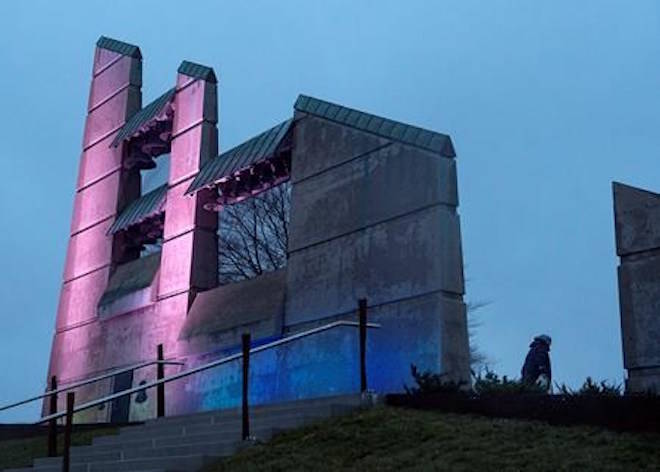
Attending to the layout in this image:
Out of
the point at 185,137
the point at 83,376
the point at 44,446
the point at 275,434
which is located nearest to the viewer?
the point at 275,434

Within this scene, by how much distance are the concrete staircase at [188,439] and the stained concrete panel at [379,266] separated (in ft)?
6.67

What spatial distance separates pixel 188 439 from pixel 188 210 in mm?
7197

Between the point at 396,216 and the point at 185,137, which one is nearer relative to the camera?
the point at 396,216

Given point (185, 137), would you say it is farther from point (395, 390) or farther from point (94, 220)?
point (395, 390)

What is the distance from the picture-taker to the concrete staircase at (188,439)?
10062mm

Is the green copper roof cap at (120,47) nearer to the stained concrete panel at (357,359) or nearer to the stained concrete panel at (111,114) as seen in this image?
the stained concrete panel at (111,114)

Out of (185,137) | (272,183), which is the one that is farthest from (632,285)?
(185,137)

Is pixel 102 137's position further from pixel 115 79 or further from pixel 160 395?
pixel 160 395

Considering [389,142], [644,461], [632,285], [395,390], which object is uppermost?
[389,142]

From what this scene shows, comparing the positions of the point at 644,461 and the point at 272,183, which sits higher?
the point at 272,183

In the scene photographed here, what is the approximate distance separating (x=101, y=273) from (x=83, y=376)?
7.17ft

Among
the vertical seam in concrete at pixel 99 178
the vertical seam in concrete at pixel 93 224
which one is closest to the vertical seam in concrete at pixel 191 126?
the vertical seam in concrete at pixel 99 178

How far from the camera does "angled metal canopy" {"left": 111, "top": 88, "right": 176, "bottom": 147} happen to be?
63.2 feet

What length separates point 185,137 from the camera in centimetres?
1833
